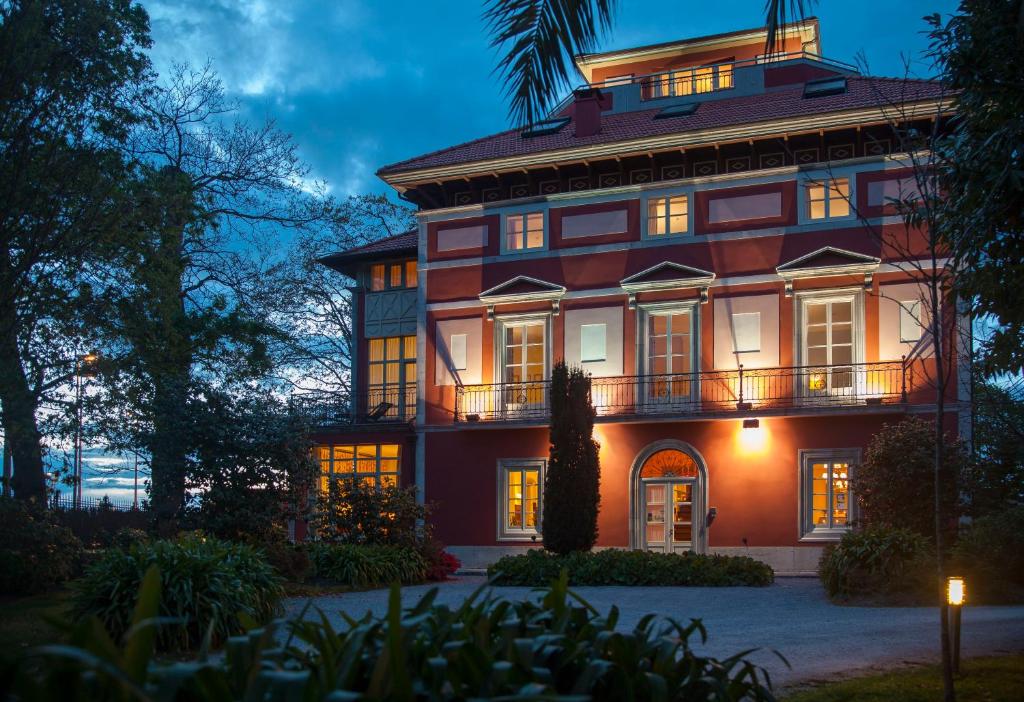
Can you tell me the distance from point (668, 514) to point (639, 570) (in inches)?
236

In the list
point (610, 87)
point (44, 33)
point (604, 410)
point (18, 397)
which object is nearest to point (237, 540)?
point (18, 397)

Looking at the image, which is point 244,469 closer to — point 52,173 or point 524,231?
Result: point 52,173

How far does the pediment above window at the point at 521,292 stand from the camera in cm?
2633

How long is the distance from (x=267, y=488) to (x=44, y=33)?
832 centimetres

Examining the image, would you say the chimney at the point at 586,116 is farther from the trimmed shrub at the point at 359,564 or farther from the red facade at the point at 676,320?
the trimmed shrub at the point at 359,564

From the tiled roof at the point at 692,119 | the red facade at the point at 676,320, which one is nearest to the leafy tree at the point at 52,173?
the red facade at the point at 676,320

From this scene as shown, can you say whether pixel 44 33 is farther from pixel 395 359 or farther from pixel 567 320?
pixel 395 359

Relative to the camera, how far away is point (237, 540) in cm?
1783

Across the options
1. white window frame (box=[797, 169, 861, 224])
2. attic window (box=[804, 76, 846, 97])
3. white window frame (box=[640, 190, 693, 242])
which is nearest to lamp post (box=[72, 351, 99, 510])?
white window frame (box=[640, 190, 693, 242])

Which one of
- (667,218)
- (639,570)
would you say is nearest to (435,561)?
(639,570)

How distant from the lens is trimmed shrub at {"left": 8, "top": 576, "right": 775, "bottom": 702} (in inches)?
112

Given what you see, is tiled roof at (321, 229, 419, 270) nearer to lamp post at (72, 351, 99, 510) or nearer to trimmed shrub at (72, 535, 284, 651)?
lamp post at (72, 351, 99, 510)

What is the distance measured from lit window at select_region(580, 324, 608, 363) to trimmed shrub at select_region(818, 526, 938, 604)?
34.5 feet

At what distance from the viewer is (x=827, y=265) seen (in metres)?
23.9
